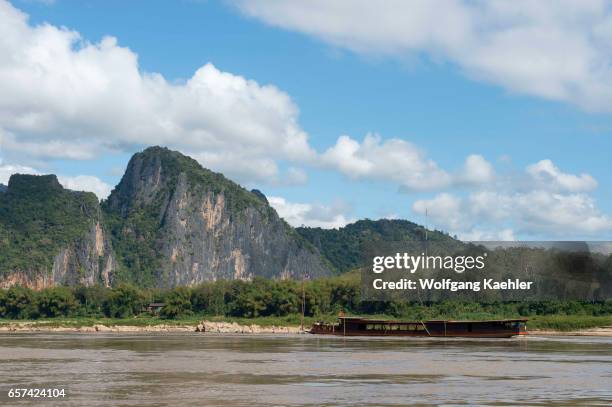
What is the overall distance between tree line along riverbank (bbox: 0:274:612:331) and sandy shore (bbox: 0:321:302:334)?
111 inches

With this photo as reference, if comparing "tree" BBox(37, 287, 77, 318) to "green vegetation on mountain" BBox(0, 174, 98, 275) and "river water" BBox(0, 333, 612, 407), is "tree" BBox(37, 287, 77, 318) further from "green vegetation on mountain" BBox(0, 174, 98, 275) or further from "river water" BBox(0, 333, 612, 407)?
"river water" BBox(0, 333, 612, 407)

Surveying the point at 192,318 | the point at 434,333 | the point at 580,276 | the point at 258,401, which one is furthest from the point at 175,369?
the point at 192,318

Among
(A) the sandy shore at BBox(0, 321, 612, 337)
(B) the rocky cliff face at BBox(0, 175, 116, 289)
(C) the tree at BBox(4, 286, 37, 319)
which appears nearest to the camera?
(A) the sandy shore at BBox(0, 321, 612, 337)

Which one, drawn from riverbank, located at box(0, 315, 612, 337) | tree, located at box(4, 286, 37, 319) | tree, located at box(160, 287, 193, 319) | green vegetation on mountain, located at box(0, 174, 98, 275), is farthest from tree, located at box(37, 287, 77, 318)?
green vegetation on mountain, located at box(0, 174, 98, 275)

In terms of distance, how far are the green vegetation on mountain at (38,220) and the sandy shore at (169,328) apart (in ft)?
169

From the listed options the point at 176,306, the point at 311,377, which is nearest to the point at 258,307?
the point at 176,306

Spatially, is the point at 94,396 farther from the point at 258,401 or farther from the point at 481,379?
the point at 481,379

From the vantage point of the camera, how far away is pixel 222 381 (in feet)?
116

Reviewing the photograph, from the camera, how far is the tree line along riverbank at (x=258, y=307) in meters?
104

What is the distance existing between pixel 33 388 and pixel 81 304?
113 metres

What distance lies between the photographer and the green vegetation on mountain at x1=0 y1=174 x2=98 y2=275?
171 m

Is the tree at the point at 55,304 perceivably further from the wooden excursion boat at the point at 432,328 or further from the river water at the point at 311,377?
the river water at the point at 311,377

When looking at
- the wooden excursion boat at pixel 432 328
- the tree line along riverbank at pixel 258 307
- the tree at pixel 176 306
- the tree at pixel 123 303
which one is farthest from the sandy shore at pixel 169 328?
the wooden excursion boat at pixel 432 328

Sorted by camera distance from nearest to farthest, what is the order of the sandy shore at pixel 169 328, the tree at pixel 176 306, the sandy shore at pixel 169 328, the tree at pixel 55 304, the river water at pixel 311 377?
1. the river water at pixel 311 377
2. the sandy shore at pixel 169 328
3. the sandy shore at pixel 169 328
4. the tree at pixel 176 306
5. the tree at pixel 55 304
